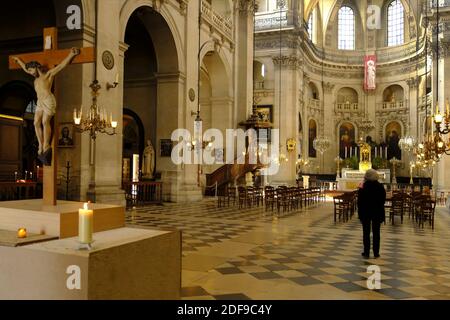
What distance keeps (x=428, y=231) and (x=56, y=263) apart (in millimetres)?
10748

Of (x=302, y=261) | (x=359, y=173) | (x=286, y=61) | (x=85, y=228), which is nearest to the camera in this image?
(x=85, y=228)

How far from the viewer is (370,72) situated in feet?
130

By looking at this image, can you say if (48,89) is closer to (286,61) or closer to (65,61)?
(65,61)

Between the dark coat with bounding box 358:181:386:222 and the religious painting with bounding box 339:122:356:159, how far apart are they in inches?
1362

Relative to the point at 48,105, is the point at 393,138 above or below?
above

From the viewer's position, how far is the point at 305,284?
504 cm

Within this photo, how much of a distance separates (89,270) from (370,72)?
40892mm

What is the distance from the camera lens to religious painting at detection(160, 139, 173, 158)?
17.5 m

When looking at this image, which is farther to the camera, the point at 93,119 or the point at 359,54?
the point at 359,54

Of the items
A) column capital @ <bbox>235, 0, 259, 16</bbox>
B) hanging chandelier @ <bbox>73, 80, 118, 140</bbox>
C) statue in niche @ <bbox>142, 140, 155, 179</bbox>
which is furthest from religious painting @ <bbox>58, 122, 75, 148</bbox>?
column capital @ <bbox>235, 0, 259, 16</bbox>

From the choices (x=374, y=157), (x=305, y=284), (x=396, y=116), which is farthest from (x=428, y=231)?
(x=396, y=116)

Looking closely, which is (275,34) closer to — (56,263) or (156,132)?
(156,132)

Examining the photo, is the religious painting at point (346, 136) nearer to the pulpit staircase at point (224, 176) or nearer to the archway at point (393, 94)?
the archway at point (393, 94)

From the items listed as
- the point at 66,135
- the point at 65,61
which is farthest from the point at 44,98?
the point at 66,135
